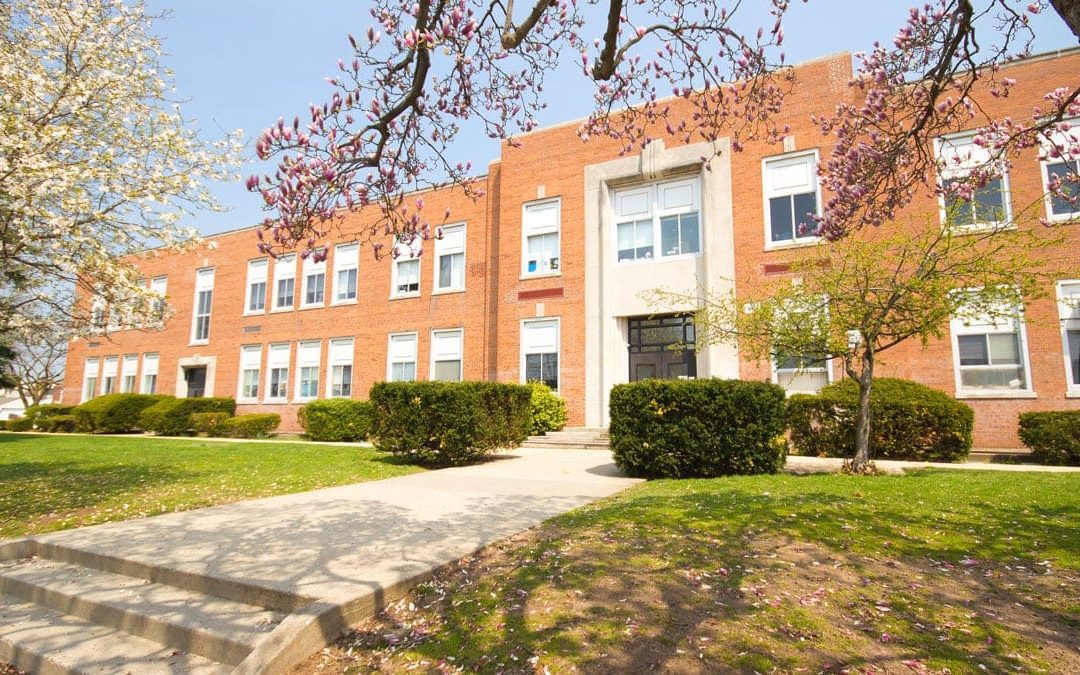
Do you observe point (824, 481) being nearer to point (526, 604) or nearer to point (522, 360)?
point (526, 604)

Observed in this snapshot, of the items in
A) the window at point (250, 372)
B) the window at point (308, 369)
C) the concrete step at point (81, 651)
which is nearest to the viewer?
the concrete step at point (81, 651)

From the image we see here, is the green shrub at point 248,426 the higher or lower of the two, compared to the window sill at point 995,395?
lower

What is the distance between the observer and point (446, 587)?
4.11 metres

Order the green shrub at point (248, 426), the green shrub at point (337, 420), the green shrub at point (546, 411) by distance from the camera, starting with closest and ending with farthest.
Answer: the green shrub at point (546, 411) → the green shrub at point (337, 420) → the green shrub at point (248, 426)

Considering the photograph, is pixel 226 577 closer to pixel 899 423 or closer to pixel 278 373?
pixel 899 423

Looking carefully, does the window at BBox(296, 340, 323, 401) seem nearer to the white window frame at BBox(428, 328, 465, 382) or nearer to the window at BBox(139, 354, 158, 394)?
the white window frame at BBox(428, 328, 465, 382)

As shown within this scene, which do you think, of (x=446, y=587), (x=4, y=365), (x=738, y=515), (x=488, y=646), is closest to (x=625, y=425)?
(x=738, y=515)

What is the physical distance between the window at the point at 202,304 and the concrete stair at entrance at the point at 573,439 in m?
19.2

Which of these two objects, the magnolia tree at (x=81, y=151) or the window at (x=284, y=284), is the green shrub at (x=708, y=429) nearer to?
the magnolia tree at (x=81, y=151)

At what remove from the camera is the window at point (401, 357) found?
71.0 ft

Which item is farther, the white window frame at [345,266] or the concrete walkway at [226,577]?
the white window frame at [345,266]

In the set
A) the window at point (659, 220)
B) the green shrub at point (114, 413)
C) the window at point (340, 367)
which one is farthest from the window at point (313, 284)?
the window at point (659, 220)

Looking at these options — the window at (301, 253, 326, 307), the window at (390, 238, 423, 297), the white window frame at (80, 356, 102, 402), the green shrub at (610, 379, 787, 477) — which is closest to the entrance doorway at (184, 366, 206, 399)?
the white window frame at (80, 356, 102, 402)

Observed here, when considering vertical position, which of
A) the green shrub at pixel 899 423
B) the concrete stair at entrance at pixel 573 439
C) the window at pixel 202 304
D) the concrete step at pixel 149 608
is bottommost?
the concrete step at pixel 149 608
